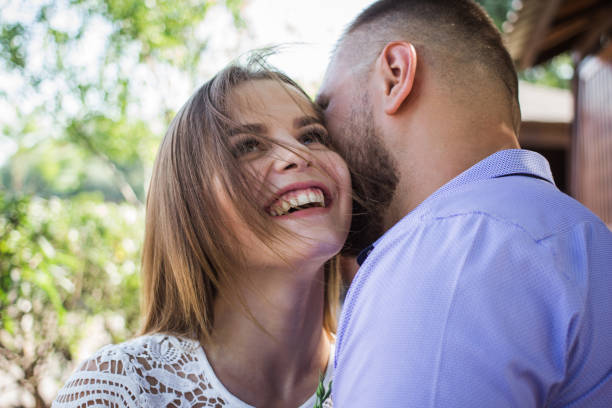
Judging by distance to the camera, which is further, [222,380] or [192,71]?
[192,71]

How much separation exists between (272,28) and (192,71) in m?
1.74

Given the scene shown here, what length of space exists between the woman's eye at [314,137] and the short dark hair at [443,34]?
339 mm

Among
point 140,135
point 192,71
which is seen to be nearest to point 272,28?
point 192,71

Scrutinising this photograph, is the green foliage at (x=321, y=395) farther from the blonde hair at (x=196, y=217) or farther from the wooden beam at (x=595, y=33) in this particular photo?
the wooden beam at (x=595, y=33)

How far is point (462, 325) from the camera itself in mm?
968

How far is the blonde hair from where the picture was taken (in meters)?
1.82

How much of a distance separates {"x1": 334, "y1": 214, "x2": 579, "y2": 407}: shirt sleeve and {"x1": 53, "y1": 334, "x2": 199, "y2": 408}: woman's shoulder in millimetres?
765

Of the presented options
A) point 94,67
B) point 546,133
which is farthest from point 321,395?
point 546,133

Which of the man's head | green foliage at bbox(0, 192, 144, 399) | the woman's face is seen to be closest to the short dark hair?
the man's head

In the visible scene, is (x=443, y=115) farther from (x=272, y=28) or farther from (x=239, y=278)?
(x=272, y=28)

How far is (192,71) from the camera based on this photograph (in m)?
6.56

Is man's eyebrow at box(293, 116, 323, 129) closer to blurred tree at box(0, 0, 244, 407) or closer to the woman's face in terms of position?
the woman's face

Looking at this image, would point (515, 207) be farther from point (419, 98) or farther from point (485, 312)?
point (419, 98)

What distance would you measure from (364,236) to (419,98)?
588mm
